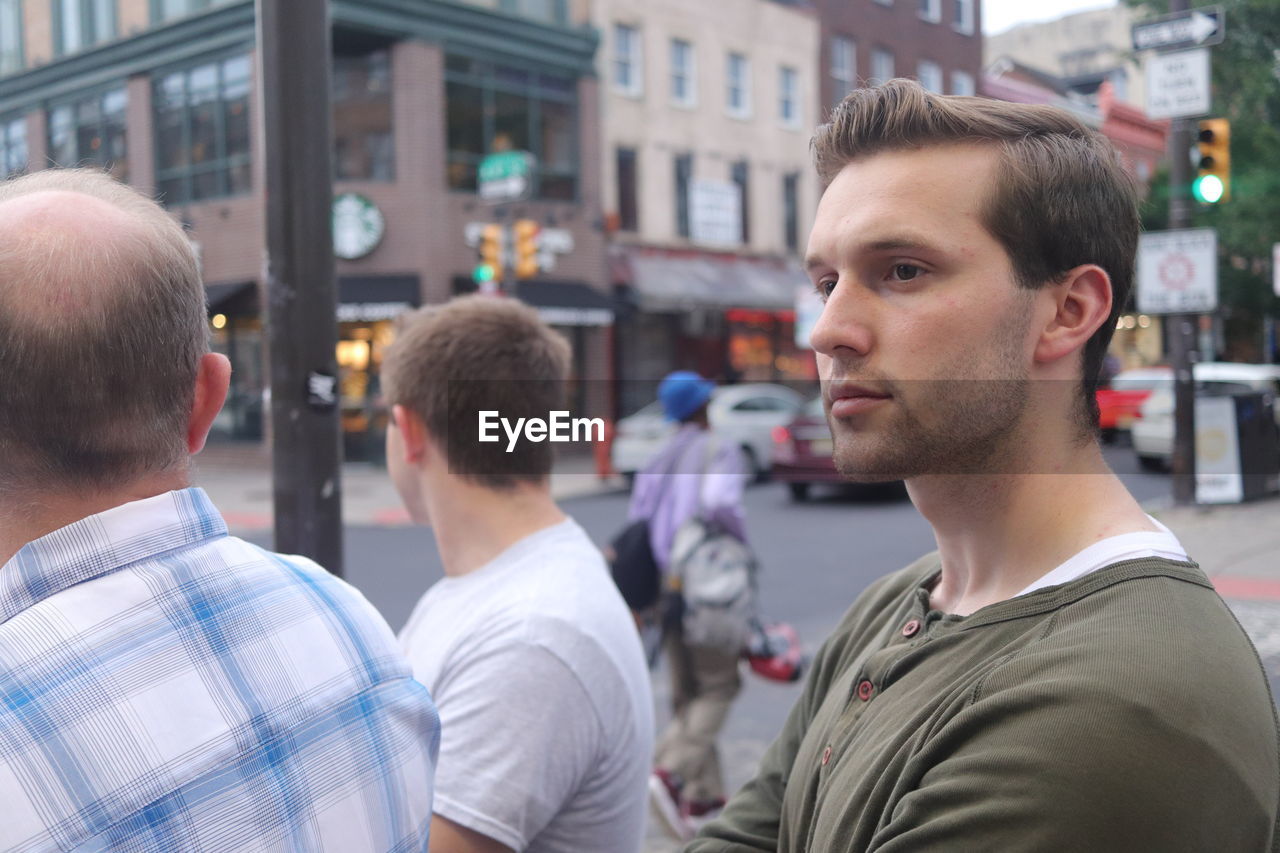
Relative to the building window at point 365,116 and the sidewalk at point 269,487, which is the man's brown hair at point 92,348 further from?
the building window at point 365,116

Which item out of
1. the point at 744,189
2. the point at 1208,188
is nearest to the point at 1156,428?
the point at 1208,188

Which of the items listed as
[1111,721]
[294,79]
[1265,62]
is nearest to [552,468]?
[294,79]

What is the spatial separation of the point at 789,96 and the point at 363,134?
13.0m

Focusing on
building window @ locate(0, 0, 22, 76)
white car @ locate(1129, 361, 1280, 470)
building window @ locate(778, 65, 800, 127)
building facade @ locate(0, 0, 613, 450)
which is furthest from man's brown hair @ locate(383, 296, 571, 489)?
building window @ locate(778, 65, 800, 127)

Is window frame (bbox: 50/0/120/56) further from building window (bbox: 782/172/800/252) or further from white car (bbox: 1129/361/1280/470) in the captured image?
white car (bbox: 1129/361/1280/470)

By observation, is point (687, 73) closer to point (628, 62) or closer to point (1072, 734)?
point (628, 62)

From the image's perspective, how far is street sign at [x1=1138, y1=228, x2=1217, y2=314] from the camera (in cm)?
1277

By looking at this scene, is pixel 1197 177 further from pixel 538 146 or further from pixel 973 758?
pixel 538 146

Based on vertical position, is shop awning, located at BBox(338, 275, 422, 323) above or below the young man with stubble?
above

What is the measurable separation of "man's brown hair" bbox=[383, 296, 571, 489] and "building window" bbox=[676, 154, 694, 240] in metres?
26.1

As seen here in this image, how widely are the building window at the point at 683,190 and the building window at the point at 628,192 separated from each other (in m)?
1.55

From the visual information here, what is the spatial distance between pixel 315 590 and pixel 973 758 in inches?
36.6

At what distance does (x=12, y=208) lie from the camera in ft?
4.58

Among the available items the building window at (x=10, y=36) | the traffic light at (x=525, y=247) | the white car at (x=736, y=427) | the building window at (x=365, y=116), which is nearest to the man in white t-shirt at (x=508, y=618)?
the traffic light at (x=525, y=247)
